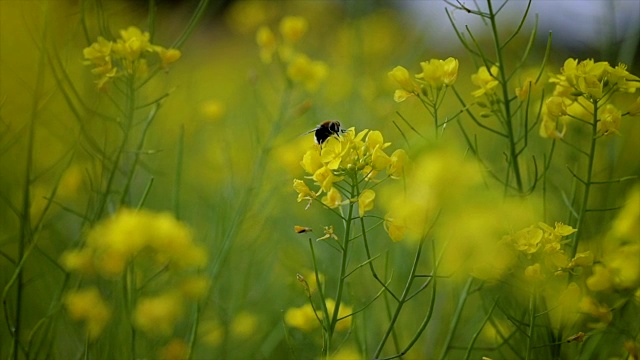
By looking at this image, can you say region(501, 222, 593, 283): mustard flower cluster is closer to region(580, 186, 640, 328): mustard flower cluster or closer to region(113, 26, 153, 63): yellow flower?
region(580, 186, 640, 328): mustard flower cluster

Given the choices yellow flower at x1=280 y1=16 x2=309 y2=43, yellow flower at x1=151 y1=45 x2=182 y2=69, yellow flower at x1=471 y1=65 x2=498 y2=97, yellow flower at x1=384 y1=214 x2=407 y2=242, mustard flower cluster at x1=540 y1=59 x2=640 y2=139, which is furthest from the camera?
yellow flower at x1=280 y1=16 x2=309 y2=43

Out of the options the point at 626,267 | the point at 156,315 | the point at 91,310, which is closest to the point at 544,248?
the point at 626,267

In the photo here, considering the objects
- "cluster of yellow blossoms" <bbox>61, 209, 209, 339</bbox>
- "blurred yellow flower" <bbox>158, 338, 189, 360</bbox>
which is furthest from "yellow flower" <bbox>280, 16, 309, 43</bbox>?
"blurred yellow flower" <bbox>158, 338, 189, 360</bbox>

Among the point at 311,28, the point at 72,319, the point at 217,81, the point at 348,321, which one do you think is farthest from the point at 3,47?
the point at 311,28

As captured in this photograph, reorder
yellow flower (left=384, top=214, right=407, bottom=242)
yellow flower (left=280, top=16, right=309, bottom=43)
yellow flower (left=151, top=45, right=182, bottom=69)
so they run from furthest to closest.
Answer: yellow flower (left=280, top=16, right=309, bottom=43), yellow flower (left=151, top=45, right=182, bottom=69), yellow flower (left=384, top=214, right=407, bottom=242)

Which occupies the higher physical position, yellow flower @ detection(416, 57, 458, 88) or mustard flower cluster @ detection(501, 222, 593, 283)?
yellow flower @ detection(416, 57, 458, 88)

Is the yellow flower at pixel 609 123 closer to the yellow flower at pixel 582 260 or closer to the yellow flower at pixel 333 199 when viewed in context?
the yellow flower at pixel 582 260

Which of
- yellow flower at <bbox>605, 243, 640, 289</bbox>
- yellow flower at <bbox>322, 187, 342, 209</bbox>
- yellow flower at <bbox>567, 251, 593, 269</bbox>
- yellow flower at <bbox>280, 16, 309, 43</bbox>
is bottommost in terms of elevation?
yellow flower at <bbox>605, 243, 640, 289</bbox>

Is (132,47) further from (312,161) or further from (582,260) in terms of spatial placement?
(582,260)
